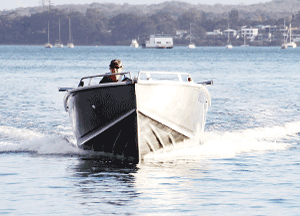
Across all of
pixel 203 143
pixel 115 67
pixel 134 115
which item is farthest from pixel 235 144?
pixel 115 67

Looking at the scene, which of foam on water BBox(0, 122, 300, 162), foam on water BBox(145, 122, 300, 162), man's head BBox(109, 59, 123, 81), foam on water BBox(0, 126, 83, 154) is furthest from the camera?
foam on water BBox(0, 126, 83, 154)

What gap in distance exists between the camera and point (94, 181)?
10938 millimetres

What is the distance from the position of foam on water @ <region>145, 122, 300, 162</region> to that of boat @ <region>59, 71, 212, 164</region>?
258 mm

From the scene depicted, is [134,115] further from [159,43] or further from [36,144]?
[159,43]

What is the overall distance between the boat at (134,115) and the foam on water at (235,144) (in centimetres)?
26

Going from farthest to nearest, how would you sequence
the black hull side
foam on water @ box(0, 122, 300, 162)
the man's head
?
foam on water @ box(0, 122, 300, 162)
the man's head
the black hull side

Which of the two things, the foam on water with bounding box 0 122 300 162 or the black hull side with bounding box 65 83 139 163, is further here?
the foam on water with bounding box 0 122 300 162

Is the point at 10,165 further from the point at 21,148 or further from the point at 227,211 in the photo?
the point at 227,211

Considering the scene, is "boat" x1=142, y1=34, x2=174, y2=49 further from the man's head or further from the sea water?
the man's head

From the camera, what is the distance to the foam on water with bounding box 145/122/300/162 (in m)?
13.4

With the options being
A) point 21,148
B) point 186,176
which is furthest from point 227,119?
point 186,176

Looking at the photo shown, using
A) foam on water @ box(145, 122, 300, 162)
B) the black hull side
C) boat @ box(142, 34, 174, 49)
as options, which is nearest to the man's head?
the black hull side

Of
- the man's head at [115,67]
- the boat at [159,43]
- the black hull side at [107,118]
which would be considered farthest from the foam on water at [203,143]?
the boat at [159,43]

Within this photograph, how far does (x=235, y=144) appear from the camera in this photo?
15586 millimetres
